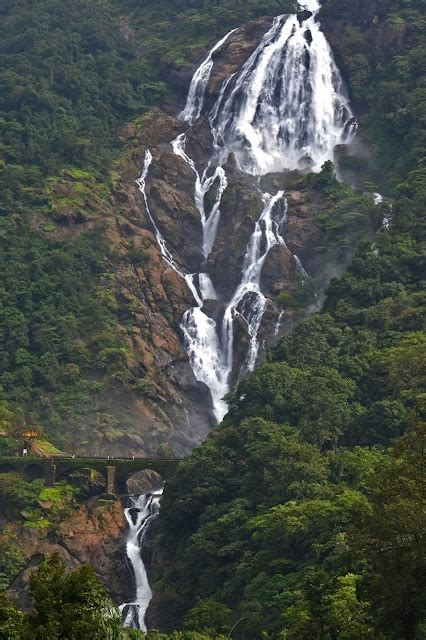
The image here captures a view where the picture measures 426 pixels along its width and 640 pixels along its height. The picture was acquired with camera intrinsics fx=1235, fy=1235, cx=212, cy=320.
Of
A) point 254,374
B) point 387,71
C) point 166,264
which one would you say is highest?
point 387,71

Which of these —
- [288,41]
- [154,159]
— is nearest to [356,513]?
[154,159]

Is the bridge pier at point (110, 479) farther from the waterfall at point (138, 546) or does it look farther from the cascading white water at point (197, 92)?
the cascading white water at point (197, 92)

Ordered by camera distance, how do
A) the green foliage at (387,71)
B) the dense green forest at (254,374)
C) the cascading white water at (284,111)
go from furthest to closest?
the cascading white water at (284,111)
the green foliage at (387,71)
the dense green forest at (254,374)

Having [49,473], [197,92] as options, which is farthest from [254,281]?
[49,473]

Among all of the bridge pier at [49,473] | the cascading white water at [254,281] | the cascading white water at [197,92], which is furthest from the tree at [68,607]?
the cascading white water at [197,92]

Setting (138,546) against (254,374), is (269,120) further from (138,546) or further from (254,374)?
(138,546)
